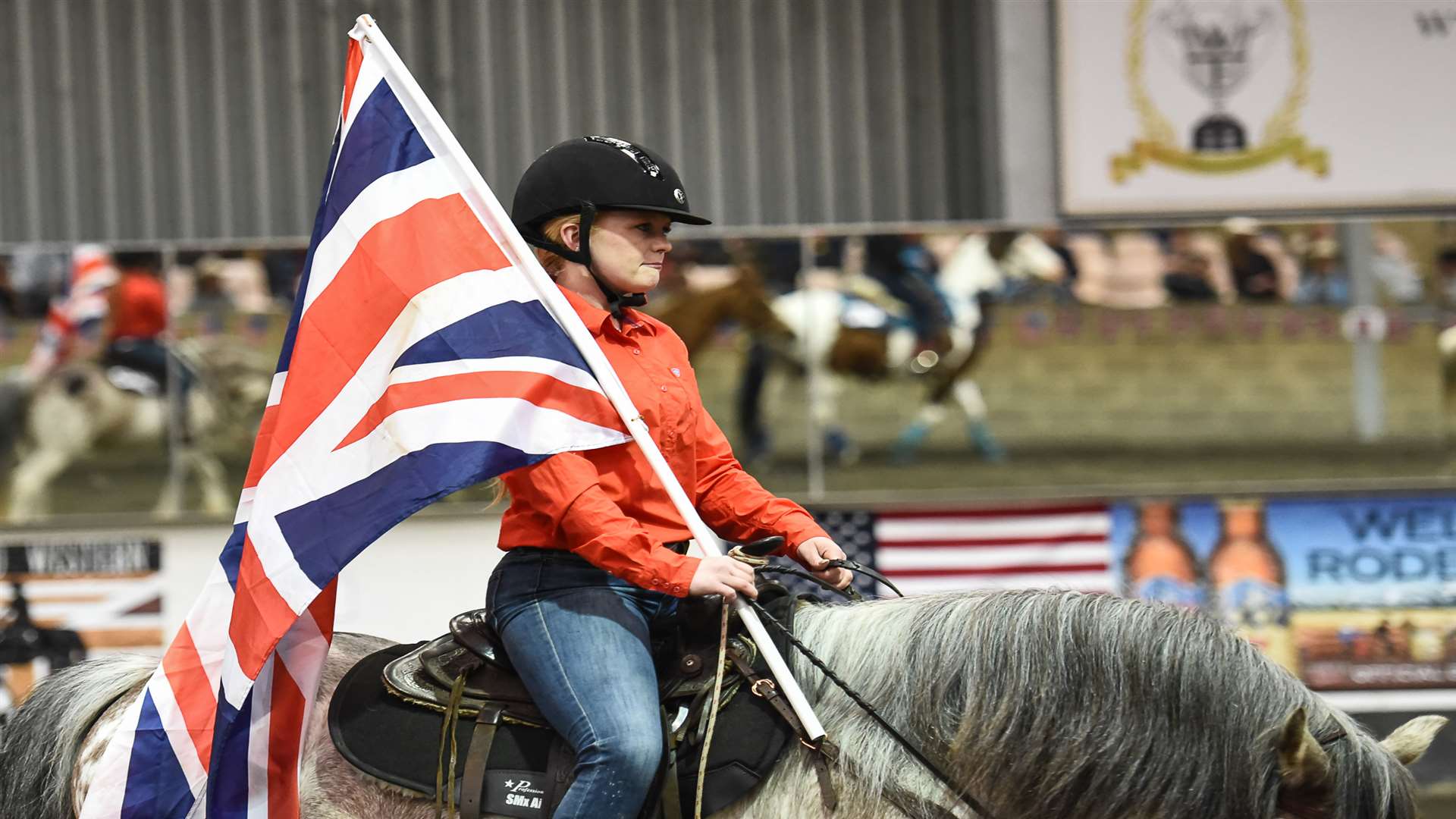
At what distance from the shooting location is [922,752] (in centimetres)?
283

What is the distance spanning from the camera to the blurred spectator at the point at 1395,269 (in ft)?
25.2

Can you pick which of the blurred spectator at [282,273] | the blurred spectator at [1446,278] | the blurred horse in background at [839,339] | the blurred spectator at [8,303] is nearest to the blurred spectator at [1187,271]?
the blurred horse in background at [839,339]

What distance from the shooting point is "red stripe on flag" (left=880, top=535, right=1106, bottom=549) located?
768cm

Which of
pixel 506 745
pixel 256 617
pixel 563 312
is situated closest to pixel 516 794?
pixel 506 745

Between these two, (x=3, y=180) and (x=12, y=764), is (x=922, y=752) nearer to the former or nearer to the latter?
(x=12, y=764)

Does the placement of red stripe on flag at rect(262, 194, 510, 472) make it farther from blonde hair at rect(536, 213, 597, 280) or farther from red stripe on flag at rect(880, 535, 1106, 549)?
red stripe on flag at rect(880, 535, 1106, 549)

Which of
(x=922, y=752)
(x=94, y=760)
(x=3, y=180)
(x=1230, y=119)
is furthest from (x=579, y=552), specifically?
(x=3, y=180)

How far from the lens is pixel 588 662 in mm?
2873

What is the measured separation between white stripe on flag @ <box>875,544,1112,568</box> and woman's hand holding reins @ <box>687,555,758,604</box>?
492cm

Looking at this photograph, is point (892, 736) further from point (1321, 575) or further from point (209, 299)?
point (209, 299)

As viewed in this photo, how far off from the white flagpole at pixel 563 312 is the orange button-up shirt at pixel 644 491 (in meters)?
0.05

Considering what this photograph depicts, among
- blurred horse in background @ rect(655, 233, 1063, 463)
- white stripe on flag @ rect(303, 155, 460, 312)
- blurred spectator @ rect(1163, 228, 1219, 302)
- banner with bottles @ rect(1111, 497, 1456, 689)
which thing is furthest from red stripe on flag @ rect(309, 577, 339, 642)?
blurred spectator @ rect(1163, 228, 1219, 302)

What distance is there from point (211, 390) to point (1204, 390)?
18.0 feet

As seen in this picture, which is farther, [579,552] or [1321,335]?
[1321,335]
